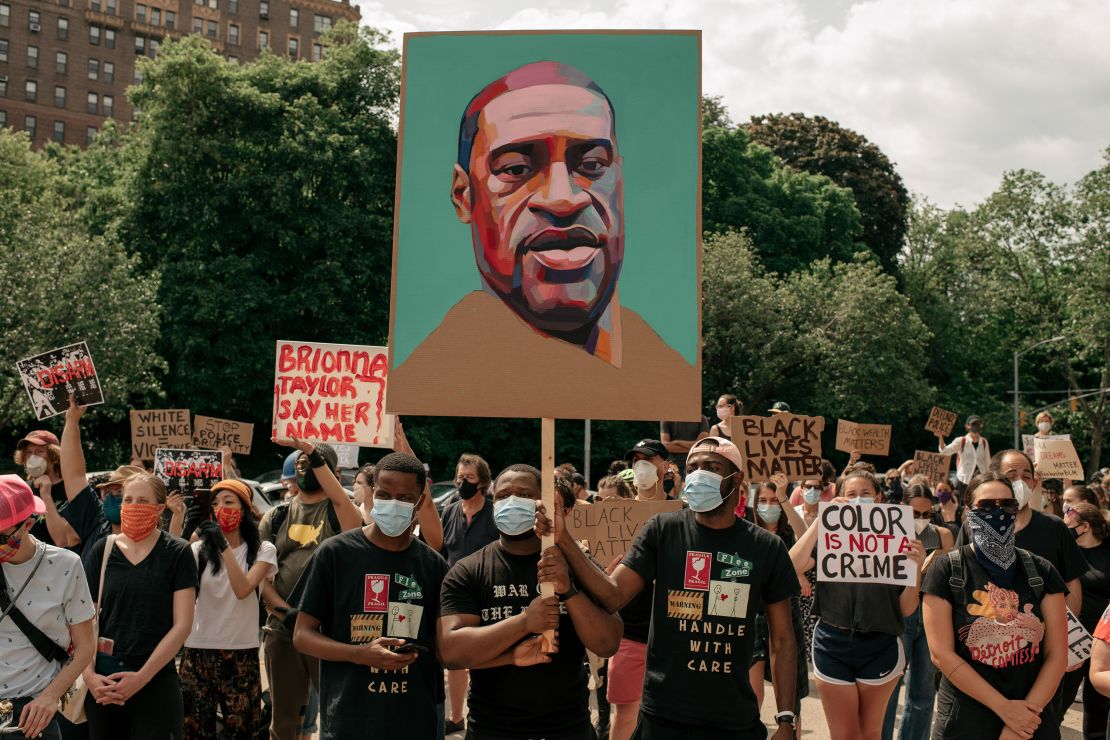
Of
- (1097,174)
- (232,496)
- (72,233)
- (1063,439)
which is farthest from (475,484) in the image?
(1097,174)

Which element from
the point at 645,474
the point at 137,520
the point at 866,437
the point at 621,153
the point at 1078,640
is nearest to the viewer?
the point at 621,153

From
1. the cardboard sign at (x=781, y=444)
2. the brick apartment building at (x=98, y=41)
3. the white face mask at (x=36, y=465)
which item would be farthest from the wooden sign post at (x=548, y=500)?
the brick apartment building at (x=98, y=41)

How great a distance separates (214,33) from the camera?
295 feet

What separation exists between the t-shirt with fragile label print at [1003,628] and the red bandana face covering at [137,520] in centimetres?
415

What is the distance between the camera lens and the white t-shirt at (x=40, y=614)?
15.9ft

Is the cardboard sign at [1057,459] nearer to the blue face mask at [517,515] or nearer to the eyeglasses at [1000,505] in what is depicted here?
the eyeglasses at [1000,505]

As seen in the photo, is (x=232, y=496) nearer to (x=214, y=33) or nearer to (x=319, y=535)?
(x=319, y=535)

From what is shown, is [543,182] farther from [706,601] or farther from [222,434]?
[222,434]

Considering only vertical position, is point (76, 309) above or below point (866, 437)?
above

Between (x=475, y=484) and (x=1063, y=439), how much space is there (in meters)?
10.1

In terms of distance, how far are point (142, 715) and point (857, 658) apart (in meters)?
4.10

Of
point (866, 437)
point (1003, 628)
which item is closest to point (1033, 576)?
point (1003, 628)

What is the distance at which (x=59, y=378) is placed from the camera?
9531mm

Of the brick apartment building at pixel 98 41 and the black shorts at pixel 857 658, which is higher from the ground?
the brick apartment building at pixel 98 41
